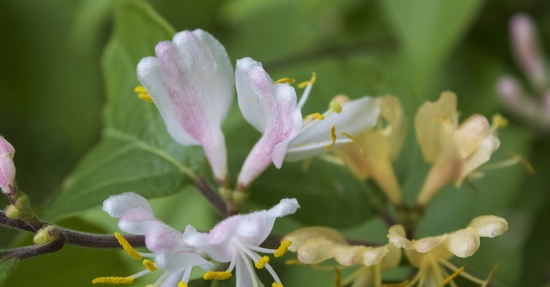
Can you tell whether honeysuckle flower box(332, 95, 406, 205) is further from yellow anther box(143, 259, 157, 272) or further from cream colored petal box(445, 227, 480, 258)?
yellow anther box(143, 259, 157, 272)

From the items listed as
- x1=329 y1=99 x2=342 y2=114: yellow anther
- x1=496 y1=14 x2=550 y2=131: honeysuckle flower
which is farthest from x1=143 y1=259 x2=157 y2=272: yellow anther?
x1=496 y1=14 x2=550 y2=131: honeysuckle flower

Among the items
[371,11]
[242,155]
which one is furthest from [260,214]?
[371,11]

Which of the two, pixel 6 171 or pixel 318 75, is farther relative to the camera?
pixel 318 75

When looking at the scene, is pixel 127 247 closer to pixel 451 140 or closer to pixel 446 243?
pixel 446 243

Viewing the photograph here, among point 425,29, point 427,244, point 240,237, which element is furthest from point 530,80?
point 240,237

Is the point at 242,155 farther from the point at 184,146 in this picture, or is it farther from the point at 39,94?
the point at 39,94
